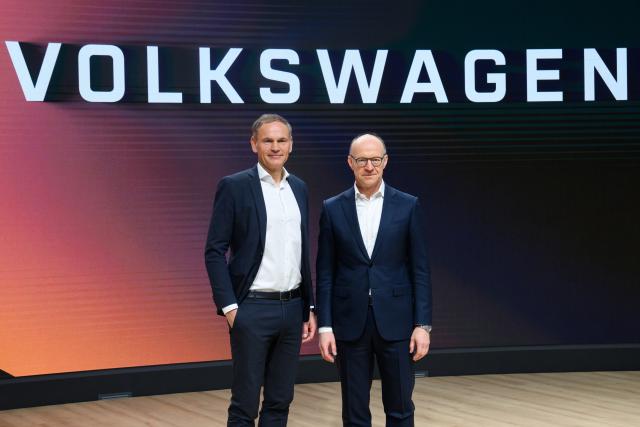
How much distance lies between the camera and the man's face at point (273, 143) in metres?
3.28

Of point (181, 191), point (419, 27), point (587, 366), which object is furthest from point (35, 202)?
point (587, 366)

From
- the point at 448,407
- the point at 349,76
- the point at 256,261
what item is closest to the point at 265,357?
the point at 256,261

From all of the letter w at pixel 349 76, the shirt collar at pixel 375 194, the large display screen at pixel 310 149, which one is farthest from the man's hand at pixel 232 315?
the letter w at pixel 349 76

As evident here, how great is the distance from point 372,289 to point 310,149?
8.97 ft

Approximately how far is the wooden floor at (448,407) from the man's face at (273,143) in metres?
2.00

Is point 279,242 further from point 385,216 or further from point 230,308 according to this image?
point 385,216

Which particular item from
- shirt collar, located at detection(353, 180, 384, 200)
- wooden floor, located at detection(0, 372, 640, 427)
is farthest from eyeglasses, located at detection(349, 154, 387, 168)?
wooden floor, located at detection(0, 372, 640, 427)

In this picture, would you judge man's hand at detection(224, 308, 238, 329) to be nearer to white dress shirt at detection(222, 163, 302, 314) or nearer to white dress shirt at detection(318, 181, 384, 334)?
white dress shirt at detection(222, 163, 302, 314)

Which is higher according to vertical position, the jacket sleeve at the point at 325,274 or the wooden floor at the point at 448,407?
the jacket sleeve at the point at 325,274

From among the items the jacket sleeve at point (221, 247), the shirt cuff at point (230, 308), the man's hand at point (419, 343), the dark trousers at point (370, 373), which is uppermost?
the jacket sleeve at point (221, 247)

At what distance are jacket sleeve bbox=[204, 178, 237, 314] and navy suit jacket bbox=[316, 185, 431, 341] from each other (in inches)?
14.2

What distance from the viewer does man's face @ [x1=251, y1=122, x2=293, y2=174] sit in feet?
10.8

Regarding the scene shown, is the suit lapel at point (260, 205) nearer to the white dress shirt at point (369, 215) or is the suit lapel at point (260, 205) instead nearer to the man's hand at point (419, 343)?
the white dress shirt at point (369, 215)

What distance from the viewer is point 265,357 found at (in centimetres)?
336
